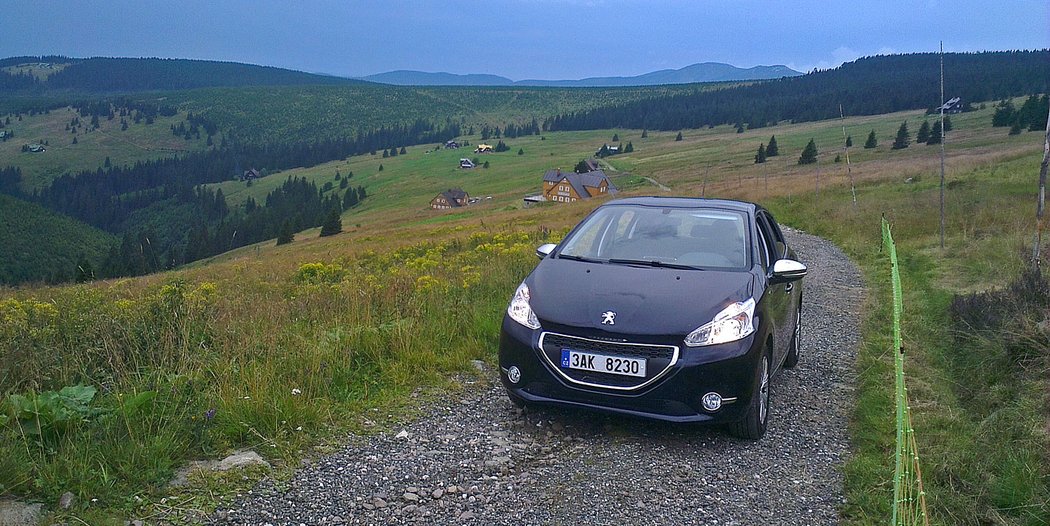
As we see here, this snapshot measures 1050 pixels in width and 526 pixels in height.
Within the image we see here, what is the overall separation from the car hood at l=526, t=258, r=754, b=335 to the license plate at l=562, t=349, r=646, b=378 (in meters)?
0.18

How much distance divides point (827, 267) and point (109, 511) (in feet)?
41.9

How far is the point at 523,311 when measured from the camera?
4918 millimetres

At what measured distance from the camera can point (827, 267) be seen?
13391mm

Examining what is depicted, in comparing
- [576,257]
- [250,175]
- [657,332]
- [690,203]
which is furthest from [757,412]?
[250,175]

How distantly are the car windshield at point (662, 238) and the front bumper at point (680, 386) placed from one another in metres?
1.05

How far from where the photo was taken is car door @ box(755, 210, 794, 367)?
5.29m

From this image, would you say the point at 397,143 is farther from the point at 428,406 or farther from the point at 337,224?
the point at 428,406

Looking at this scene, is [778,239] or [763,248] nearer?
[763,248]

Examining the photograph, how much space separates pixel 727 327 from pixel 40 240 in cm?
12278

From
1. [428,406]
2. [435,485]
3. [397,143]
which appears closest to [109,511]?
[435,485]

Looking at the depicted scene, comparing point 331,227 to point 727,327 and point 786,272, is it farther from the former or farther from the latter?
point 727,327

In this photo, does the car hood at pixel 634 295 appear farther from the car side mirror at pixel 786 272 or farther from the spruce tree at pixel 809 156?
the spruce tree at pixel 809 156

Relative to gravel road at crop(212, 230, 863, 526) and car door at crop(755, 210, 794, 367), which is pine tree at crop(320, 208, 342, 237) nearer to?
car door at crop(755, 210, 794, 367)

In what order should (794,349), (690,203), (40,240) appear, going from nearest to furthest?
(690,203) < (794,349) < (40,240)
